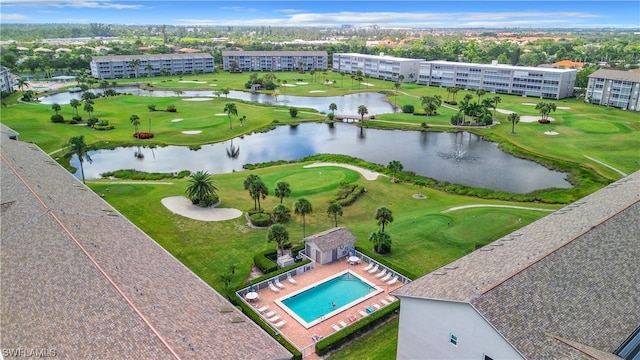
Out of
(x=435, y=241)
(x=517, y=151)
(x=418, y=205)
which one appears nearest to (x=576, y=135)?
(x=517, y=151)

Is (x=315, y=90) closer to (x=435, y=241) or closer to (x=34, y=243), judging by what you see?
(x=435, y=241)

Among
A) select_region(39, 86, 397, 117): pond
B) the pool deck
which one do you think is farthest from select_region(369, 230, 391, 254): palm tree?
select_region(39, 86, 397, 117): pond

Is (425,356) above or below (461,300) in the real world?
below

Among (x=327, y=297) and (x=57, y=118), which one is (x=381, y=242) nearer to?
(x=327, y=297)

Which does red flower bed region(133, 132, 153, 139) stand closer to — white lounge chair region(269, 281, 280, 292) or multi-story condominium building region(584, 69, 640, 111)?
white lounge chair region(269, 281, 280, 292)

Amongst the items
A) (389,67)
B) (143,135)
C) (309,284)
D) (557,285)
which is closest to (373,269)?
(309,284)
